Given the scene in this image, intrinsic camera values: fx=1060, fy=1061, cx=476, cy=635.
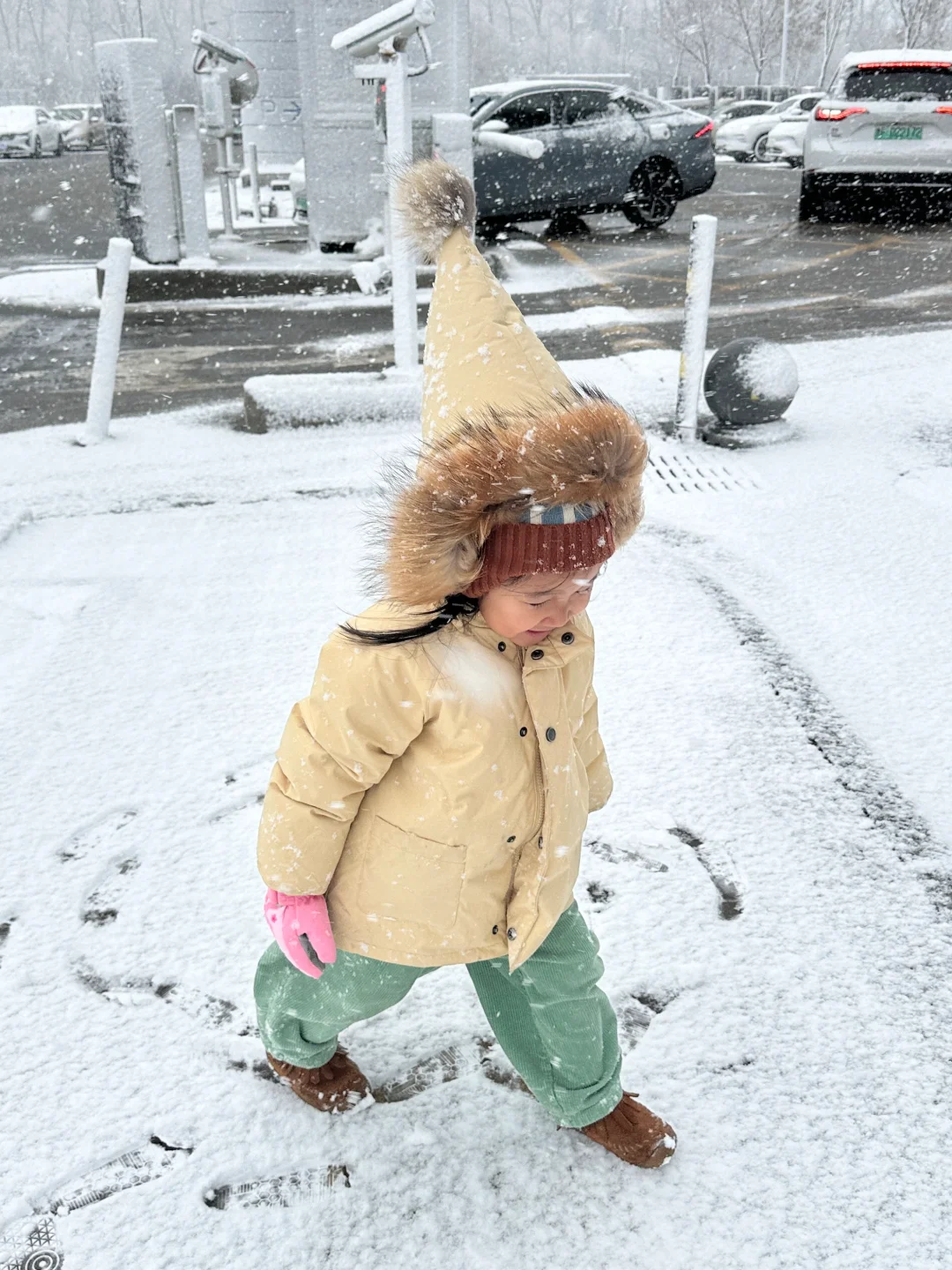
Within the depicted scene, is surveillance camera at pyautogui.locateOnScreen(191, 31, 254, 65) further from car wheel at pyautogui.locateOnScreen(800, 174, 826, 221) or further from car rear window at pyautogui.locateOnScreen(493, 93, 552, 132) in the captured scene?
car wheel at pyautogui.locateOnScreen(800, 174, 826, 221)

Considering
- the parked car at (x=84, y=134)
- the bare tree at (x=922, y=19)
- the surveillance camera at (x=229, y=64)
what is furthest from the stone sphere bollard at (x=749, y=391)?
the bare tree at (x=922, y=19)

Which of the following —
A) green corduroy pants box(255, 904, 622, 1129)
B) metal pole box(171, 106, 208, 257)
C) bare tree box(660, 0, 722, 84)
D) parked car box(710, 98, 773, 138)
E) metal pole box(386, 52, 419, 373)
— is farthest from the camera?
bare tree box(660, 0, 722, 84)

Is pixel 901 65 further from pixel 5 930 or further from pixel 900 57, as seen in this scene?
pixel 5 930

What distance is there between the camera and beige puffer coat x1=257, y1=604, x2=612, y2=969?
139cm

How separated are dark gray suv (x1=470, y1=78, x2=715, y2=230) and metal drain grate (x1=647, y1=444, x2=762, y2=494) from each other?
6749 mm

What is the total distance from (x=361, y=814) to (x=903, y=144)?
10.7 meters

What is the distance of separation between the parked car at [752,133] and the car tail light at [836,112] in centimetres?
1429

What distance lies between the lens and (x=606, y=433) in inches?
51.8

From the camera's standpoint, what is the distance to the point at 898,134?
10008 mm

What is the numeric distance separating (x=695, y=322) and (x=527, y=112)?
7.36 m

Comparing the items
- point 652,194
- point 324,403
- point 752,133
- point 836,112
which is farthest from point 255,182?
point 752,133

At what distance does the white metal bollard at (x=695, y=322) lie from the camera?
4.60 m

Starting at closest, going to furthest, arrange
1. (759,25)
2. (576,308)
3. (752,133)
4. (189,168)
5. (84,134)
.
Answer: (576,308) → (189,168) → (752,133) → (84,134) → (759,25)

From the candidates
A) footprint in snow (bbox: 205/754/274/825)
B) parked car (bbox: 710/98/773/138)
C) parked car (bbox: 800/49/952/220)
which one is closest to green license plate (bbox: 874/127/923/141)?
parked car (bbox: 800/49/952/220)
